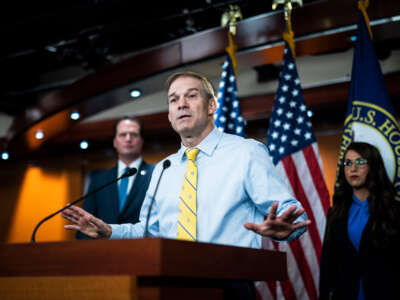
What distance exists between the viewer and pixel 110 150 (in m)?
6.66

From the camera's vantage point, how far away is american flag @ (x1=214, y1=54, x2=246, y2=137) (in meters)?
3.36

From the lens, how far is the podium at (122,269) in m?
1.14

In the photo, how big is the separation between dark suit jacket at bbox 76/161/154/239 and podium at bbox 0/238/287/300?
162 centimetres

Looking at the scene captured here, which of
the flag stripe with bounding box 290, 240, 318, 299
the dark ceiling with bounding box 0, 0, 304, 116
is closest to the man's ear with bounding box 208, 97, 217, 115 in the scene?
the flag stripe with bounding box 290, 240, 318, 299

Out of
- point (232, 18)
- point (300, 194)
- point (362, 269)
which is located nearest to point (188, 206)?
point (362, 269)

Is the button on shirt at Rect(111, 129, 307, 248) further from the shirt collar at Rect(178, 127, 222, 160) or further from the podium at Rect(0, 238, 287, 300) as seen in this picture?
the podium at Rect(0, 238, 287, 300)

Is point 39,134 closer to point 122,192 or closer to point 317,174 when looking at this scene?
point 122,192

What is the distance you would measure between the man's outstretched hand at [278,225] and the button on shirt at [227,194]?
138 mm

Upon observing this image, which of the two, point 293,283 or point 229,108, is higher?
point 229,108

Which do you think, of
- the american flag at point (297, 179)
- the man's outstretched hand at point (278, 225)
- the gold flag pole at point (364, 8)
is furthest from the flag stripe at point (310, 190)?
the man's outstretched hand at point (278, 225)

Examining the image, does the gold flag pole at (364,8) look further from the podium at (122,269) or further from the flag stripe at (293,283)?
the podium at (122,269)

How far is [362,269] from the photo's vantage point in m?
2.58

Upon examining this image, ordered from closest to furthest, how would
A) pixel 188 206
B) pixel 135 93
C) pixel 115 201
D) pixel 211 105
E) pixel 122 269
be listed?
pixel 122 269 < pixel 188 206 < pixel 211 105 < pixel 115 201 < pixel 135 93

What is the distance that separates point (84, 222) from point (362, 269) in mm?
1589
